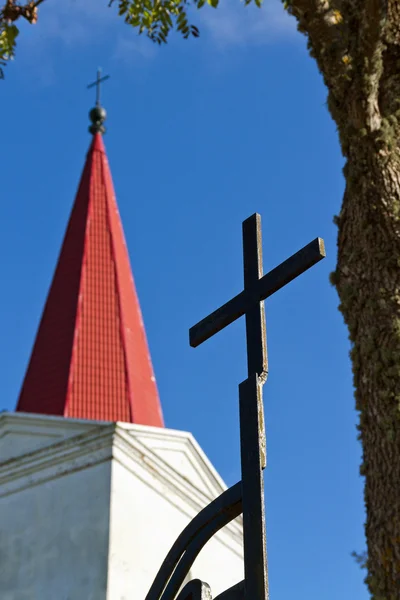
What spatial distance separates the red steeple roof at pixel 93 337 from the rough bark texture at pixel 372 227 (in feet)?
31.8

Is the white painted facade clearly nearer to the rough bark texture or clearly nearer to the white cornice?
A: the white cornice

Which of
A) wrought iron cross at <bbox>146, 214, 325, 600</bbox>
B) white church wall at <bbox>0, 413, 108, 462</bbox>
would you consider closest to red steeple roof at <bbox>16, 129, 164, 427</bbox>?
white church wall at <bbox>0, 413, 108, 462</bbox>

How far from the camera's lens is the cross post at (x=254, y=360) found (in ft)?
7.41

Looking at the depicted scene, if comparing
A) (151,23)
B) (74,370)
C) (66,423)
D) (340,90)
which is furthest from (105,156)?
(340,90)

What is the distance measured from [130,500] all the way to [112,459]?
1.95 ft

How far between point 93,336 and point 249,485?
13842 millimetres

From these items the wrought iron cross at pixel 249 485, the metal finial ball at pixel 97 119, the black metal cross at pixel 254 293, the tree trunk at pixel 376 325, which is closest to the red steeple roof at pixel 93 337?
the metal finial ball at pixel 97 119

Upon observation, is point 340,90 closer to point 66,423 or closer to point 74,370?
point 66,423

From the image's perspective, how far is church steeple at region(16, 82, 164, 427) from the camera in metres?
15.2

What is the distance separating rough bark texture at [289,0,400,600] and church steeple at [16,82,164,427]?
970 cm

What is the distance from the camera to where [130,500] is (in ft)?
45.6

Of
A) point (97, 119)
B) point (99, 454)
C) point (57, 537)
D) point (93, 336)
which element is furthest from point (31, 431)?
point (97, 119)

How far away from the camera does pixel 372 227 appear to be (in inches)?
193

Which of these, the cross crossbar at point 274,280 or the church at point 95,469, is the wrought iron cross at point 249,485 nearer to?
the cross crossbar at point 274,280
